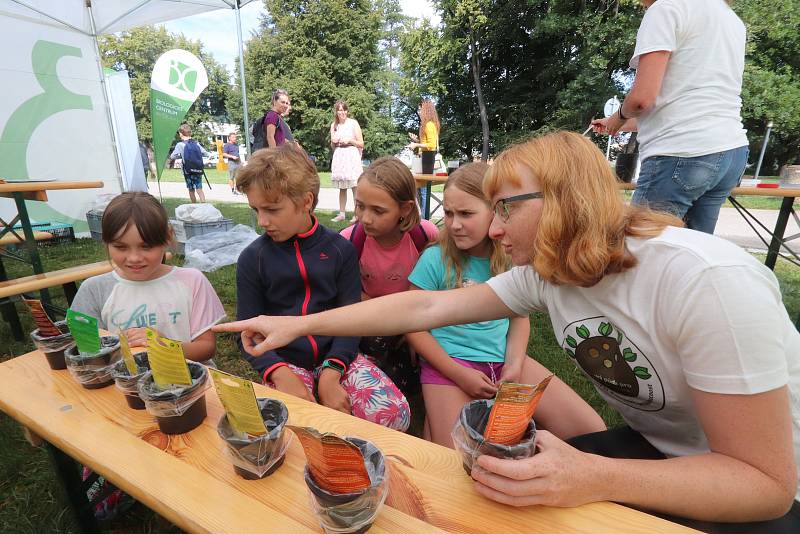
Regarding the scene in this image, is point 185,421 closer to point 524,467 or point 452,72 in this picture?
point 524,467

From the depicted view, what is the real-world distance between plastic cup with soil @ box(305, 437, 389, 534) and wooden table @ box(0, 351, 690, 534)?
47 mm

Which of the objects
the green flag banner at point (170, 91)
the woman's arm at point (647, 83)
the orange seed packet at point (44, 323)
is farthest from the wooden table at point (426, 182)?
the green flag banner at point (170, 91)

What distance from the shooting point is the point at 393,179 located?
2.21 metres

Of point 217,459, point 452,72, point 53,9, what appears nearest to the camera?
point 217,459

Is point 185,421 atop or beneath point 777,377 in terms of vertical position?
beneath

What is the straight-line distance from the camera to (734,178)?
2.48m

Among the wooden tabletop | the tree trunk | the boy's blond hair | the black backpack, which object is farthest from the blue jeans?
the tree trunk

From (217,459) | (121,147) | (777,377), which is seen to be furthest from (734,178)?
(121,147)

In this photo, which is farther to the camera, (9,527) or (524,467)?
(9,527)

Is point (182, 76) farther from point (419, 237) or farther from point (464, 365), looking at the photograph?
point (464, 365)

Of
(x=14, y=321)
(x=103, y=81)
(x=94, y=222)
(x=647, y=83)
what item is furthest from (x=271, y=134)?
(x=647, y=83)

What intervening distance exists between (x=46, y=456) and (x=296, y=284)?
160cm

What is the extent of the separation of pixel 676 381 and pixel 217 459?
109 cm

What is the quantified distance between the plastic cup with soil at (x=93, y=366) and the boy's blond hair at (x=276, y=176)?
2.95 ft
